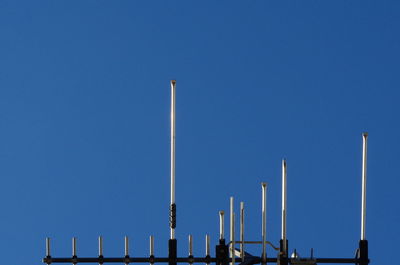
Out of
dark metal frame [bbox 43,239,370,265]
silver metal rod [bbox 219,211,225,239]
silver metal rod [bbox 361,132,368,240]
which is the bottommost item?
dark metal frame [bbox 43,239,370,265]

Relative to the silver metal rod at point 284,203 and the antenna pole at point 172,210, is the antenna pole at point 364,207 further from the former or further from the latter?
the antenna pole at point 172,210

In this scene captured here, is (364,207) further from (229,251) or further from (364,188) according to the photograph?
(229,251)

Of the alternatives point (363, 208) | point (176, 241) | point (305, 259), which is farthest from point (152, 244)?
point (363, 208)

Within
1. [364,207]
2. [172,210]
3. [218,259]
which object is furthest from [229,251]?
[364,207]

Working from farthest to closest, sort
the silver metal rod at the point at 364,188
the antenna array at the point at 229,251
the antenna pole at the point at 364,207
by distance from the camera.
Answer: the silver metal rod at the point at 364,188 < the antenna pole at the point at 364,207 < the antenna array at the point at 229,251

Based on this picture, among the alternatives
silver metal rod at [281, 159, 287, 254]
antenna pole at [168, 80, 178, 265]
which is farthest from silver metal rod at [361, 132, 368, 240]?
antenna pole at [168, 80, 178, 265]

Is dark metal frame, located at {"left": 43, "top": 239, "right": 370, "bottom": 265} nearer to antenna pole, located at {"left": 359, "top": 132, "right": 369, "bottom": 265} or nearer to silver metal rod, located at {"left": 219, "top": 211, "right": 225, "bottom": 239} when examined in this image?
antenna pole, located at {"left": 359, "top": 132, "right": 369, "bottom": 265}

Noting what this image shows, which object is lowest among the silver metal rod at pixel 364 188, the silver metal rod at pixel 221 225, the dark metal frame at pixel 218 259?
the dark metal frame at pixel 218 259

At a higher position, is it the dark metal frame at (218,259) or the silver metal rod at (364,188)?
the silver metal rod at (364,188)

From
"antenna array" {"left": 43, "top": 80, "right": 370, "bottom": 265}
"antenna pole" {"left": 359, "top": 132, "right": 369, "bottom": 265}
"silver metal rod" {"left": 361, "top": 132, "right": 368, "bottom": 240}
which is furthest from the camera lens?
"silver metal rod" {"left": 361, "top": 132, "right": 368, "bottom": 240}

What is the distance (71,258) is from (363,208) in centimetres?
371

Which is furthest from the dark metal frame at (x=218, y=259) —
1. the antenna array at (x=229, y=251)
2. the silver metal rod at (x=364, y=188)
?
the silver metal rod at (x=364, y=188)

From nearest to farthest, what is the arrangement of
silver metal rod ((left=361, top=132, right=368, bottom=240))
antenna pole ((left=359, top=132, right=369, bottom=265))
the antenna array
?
the antenna array, antenna pole ((left=359, top=132, right=369, bottom=265)), silver metal rod ((left=361, top=132, right=368, bottom=240))

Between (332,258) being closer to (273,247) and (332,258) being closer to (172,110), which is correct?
(273,247)
